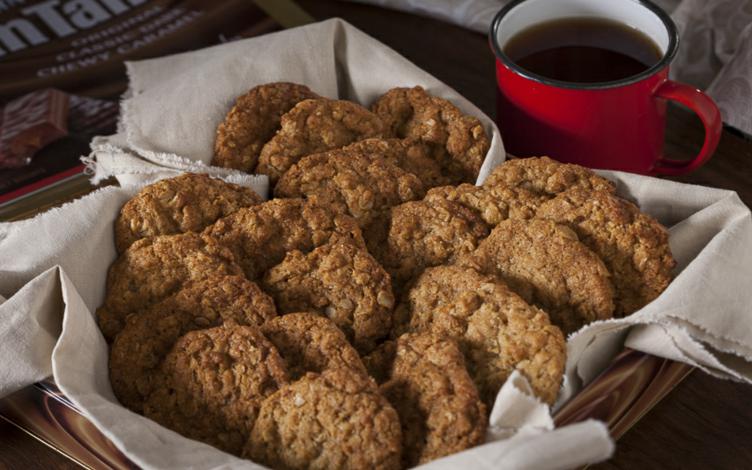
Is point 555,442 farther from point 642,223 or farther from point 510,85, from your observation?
point 510,85

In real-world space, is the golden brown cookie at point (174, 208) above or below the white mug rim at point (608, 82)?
below

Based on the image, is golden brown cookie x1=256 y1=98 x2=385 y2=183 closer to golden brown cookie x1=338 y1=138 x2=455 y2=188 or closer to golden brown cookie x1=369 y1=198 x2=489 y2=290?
golden brown cookie x1=338 y1=138 x2=455 y2=188

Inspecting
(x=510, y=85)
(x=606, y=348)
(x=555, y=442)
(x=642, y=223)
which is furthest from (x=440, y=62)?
(x=555, y=442)

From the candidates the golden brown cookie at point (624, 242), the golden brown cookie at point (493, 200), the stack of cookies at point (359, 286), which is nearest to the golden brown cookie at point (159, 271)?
the stack of cookies at point (359, 286)

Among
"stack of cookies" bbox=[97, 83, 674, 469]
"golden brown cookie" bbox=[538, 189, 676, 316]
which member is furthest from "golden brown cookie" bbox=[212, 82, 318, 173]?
"golden brown cookie" bbox=[538, 189, 676, 316]

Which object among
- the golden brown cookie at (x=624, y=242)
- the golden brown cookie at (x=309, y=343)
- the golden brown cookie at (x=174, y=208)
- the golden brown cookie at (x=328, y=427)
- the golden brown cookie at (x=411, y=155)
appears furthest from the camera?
the golden brown cookie at (x=411, y=155)

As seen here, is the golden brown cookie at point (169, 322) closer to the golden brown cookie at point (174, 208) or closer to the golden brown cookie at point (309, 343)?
the golden brown cookie at point (309, 343)
